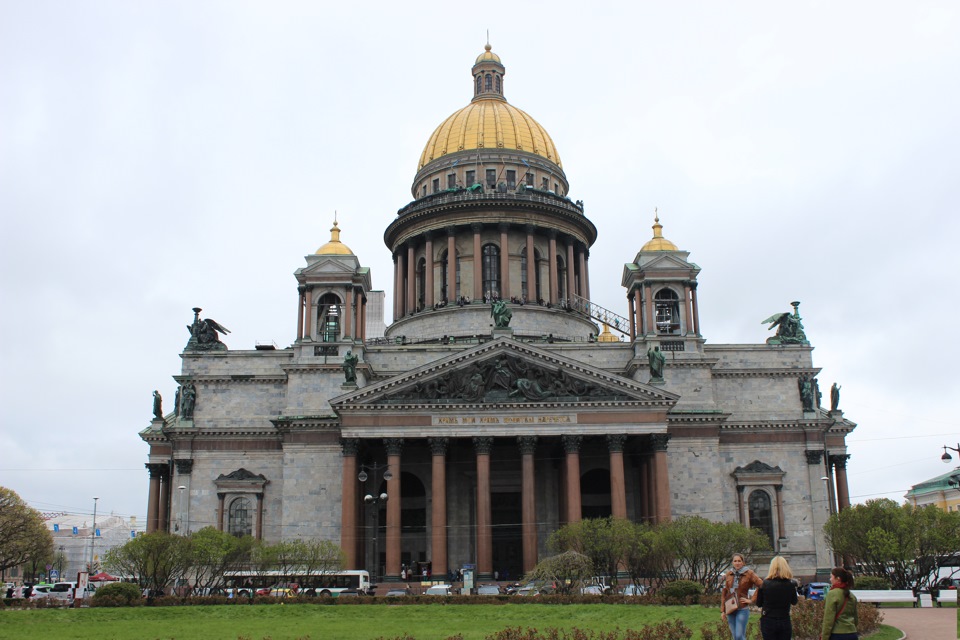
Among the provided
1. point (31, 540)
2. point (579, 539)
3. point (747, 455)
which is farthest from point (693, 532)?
point (31, 540)

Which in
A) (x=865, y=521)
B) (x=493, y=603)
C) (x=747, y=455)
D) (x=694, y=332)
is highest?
(x=694, y=332)

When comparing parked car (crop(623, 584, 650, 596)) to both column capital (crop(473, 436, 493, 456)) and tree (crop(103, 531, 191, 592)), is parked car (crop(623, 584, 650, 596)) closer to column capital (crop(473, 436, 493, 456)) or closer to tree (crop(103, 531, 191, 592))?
column capital (crop(473, 436, 493, 456))

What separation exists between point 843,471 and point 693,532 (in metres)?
24.8

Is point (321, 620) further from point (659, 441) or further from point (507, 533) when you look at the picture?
point (507, 533)

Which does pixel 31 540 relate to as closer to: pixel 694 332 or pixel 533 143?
pixel 533 143

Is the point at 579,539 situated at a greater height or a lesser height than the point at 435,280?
lesser

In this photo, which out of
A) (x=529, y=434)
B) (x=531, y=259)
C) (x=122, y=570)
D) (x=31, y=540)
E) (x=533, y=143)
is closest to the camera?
(x=122, y=570)

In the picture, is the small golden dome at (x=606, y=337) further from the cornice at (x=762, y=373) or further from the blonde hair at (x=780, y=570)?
the blonde hair at (x=780, y=570)

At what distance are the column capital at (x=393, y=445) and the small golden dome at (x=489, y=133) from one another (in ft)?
107

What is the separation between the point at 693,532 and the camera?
49875 mm

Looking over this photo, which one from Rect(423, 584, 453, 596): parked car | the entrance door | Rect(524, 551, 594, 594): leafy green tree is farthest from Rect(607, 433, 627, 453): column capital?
Rect(423, 584, 453, 596): parked car

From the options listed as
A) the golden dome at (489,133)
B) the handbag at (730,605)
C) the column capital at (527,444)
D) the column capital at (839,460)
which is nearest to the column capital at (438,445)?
the column capital at (527,444)

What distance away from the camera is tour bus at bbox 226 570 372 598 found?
52469 mm

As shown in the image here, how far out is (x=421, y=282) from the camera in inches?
3216
